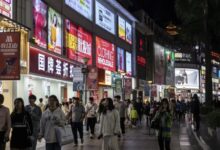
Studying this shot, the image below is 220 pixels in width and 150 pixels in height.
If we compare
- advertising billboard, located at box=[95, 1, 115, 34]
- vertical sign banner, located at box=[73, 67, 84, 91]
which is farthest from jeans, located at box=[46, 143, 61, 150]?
advertising billboard, located at box=[95, 1, 115, 34]

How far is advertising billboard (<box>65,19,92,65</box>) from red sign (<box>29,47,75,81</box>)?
1097mm

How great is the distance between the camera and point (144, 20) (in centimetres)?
6744

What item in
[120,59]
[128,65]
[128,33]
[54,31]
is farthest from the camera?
[128,33]

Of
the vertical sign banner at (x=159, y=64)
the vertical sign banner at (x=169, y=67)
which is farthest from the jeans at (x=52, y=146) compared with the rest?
the vertical sign banner at (x=169, y=67)

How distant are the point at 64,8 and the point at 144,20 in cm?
3511

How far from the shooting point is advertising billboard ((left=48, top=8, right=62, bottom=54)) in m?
29.8

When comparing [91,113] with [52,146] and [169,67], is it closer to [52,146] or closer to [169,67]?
[52,146]

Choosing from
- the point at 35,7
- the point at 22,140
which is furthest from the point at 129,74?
the point at 22,140

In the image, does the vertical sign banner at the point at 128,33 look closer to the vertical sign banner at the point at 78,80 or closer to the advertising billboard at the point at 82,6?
the advertising billboard at the point at 82,6

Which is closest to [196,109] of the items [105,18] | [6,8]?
[6,8]

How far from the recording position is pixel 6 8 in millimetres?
22625

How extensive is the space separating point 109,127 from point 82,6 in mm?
26360

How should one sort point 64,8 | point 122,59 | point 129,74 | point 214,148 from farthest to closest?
1. point 129,74
2. point 122,59
3. point 64,8
4. point 214,148

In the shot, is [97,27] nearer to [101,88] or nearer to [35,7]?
[101,88]
